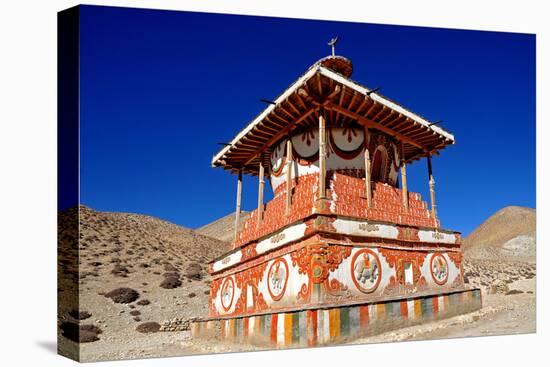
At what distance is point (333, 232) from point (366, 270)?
50.0 inches

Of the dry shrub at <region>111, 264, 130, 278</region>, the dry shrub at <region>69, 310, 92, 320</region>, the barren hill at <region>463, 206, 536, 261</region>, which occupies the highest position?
the barren hill at <region>463, 206, 536, 261</region>

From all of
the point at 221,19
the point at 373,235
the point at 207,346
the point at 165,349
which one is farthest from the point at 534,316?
the point at 221,19

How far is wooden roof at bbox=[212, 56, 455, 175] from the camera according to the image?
11898 millimetres

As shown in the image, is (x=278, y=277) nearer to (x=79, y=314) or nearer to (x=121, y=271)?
(x=121, y=271)

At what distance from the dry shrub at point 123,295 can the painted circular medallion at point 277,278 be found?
339 cm

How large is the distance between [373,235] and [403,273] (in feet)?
4.53

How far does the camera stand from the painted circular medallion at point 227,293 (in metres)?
14.7

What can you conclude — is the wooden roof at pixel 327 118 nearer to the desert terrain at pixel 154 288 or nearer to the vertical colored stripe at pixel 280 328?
the desert terrain at pixel 154 288

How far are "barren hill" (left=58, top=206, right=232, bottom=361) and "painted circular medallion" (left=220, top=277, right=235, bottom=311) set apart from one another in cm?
101

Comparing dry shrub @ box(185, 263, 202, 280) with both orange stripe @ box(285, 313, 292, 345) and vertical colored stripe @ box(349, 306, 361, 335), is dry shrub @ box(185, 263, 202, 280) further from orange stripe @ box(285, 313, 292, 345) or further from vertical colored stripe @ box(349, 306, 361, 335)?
vertical colored stripe @ box(349, 306, 361, 335)

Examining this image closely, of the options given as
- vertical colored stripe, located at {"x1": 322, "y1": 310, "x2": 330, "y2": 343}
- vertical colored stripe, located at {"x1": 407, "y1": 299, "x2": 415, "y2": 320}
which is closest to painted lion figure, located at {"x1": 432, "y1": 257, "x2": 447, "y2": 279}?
vertical colored stripe, located at {"x1": 407, "y1": 299, "x2": 415, "y2": 320}

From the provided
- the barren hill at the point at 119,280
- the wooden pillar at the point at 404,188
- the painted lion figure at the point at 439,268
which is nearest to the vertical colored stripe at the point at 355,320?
the painted lion figure at the point at 439,268

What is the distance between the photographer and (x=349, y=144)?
13836 millimetres

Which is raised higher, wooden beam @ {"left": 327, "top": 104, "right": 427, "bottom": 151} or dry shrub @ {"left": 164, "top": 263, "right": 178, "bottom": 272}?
wooden beam @ {"left": 327, "top": 104, "right": 427, "bottom": 151}
